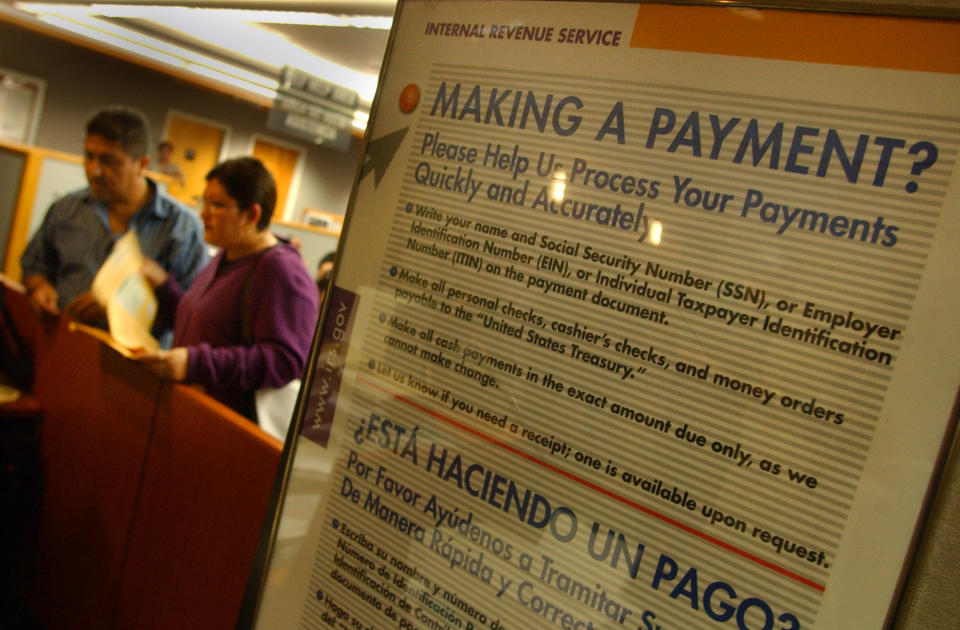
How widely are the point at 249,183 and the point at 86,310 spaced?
0.74 metres

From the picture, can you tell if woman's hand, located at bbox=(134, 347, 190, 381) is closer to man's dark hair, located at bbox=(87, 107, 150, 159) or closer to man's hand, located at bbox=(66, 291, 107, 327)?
man's hand, located at bbox=(66, 291, 107, 327)

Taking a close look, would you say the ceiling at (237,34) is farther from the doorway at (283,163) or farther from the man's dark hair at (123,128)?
the man's dark hair at (123,128)

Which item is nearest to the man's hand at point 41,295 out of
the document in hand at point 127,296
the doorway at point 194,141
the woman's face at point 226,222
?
the document in hand at point 127,296

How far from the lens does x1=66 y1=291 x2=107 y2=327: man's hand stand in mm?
2148

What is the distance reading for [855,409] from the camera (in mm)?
673

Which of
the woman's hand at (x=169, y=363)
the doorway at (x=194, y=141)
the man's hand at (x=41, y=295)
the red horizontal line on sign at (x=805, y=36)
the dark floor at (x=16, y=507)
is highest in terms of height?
the doorway at (x=194, y=141)

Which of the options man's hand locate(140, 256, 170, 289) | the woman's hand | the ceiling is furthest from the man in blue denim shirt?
the ceiling

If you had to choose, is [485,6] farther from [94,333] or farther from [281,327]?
[94,333]

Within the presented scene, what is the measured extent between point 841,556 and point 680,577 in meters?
0.17

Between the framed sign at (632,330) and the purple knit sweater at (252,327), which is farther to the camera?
the purple knit sweater at (252,327)

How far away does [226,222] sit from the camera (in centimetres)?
198

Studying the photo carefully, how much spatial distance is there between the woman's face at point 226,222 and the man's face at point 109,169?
820 millimetres

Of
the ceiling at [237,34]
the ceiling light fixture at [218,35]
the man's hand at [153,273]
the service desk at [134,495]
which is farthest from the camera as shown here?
the ceiling light fixture at [218,35]

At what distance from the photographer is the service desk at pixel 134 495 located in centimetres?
149
